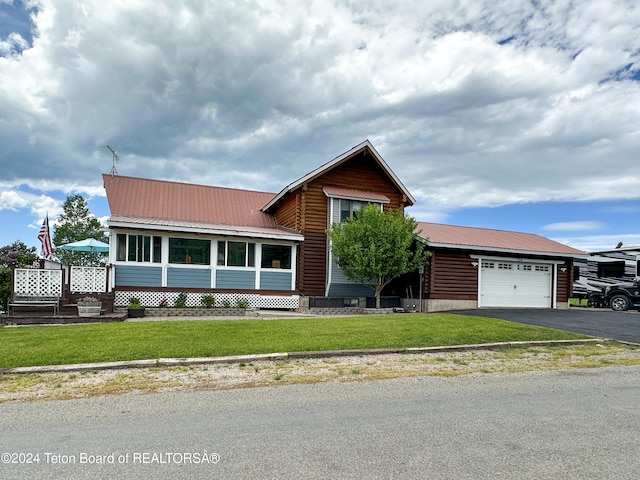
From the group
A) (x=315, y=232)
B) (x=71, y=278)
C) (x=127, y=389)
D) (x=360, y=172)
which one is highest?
(x=360, y=172)

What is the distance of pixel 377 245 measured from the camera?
733 inches

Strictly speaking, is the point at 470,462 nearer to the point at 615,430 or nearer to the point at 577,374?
the point at 615,430

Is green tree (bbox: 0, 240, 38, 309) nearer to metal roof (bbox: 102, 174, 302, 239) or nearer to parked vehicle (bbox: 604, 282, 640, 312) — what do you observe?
metal roof (bbox: 102, 174, 302, 239)

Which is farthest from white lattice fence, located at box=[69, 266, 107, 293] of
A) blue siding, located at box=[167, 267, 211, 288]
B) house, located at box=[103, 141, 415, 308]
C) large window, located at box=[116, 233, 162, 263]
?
blue siding, located at box=[167, 267, 211, 288]

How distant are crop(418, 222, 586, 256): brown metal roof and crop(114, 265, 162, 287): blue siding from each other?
11.3 metres

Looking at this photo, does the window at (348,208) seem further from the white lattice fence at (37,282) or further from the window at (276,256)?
the white lattice fence at (37,282)

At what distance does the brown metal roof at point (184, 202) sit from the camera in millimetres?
20844

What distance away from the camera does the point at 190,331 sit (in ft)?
36.9

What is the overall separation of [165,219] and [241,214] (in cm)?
402

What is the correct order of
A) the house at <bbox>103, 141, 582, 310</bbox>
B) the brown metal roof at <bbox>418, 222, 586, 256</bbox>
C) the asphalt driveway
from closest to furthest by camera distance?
the asphalt driveway → the house at <bbox>103, 141, 582, 310</bbox> → the brown metal roof at <bbox>418, 222, 586, 256</bbox>

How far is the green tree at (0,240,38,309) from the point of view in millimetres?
16766

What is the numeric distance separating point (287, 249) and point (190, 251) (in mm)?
4218

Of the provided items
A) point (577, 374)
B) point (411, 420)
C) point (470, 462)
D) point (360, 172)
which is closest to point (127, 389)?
point (411, 420)

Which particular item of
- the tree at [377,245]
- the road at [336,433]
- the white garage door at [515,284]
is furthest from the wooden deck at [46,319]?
the white garage door at [515,284]
